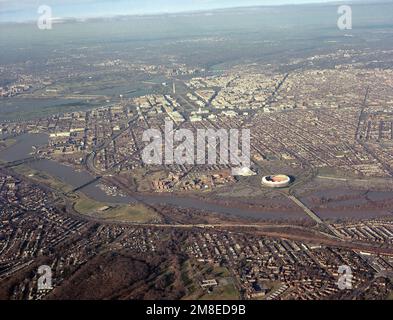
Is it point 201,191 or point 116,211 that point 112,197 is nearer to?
point 116,211

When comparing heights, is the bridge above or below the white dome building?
above

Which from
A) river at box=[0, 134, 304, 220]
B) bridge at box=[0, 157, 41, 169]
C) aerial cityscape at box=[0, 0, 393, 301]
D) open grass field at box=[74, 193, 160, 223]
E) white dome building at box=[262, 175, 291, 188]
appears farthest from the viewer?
bridge at box=[0, 157, 41, 169]

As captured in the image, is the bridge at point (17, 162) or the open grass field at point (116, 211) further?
the bridge at point (17, 162)

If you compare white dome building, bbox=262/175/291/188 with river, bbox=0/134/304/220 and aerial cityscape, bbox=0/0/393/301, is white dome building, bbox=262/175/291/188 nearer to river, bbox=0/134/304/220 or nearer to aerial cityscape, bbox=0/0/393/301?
aerial cityscape, bbox=0/0/393/301

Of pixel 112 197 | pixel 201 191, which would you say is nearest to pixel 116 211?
pixel 112 197

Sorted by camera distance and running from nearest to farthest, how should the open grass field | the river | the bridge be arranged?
the open grass field, the river, the bridge

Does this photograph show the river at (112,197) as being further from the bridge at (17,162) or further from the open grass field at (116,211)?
the open grass field at (116,211)

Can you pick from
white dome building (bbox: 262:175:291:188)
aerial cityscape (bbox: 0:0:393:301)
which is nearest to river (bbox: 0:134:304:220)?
aerial cityscape (bbox: 0:0:393:301)

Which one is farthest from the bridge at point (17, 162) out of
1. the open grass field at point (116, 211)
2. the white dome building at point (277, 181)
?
the white dome building at point (277, 181)
